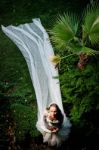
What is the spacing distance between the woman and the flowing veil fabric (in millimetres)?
124

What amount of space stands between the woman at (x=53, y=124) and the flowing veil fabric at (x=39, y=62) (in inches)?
4.9

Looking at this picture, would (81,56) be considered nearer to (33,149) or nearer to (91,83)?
(91,83)

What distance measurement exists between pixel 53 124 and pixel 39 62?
119 inches

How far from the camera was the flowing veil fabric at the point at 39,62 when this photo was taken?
31.6 ft

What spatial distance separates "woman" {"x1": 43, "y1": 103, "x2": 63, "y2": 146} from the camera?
856cm

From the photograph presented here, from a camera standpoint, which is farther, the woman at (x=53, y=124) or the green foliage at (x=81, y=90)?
the green foliage at (x=81, y=90)

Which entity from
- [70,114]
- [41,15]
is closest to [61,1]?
[41,15]

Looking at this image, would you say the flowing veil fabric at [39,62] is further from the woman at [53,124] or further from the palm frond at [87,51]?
the palm frond at [87,51]

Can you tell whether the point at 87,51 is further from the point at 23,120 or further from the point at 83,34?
the point at 23,120

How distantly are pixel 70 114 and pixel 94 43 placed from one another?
1.66 meters

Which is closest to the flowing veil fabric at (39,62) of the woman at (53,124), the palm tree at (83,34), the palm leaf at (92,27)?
the woman at (53,124)

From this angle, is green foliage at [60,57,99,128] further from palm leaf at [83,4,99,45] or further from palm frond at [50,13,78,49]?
palm frond at [50,13,78,49]

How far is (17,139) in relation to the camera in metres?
8.82

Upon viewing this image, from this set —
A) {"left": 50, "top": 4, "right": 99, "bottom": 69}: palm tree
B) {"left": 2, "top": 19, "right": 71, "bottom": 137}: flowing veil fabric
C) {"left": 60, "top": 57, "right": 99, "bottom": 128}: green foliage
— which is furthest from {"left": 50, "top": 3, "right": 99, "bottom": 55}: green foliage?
{"left": 2, "top": 19, "right": 71, "bottom": 137}: flowing veil fabric
